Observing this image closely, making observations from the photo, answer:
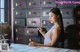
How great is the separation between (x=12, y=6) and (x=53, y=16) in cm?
197

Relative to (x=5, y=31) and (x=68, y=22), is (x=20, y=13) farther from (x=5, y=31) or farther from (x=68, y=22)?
(x=5, y=31)

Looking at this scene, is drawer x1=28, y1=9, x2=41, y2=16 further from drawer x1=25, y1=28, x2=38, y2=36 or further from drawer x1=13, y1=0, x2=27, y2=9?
drawer x1=25, y1=28, x2=38, y2=36

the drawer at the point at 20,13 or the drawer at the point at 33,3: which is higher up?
the drawer at the point at 33,3

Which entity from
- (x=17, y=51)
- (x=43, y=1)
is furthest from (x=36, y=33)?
(x=17, y=51)

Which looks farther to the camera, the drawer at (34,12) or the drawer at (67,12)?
the drawer at (34,12)

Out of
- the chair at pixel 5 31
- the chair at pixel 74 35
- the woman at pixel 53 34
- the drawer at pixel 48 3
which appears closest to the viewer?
the chair at pixel 5 31

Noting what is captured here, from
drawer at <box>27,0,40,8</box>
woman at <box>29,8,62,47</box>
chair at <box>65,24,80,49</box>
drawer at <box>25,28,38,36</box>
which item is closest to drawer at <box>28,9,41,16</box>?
drawer at <box>27,0,40,8</box>

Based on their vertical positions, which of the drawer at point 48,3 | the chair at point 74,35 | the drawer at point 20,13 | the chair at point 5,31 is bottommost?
the chair at point 74,35

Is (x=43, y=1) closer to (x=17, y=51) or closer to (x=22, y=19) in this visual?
(x=22, y=19)

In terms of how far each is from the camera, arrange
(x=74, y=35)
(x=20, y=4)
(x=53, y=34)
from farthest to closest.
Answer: (x=20, y=4)
(x=74, y=35)
(x=53, y=34)

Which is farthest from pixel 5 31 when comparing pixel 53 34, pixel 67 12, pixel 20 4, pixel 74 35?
pixel 20 4

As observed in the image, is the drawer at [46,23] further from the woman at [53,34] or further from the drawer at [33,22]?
the woman at [53,34]

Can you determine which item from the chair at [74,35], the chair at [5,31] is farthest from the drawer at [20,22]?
the chair at [5,31]

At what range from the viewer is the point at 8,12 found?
16.8 ft
